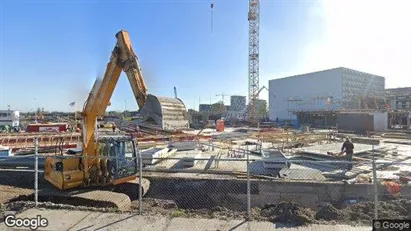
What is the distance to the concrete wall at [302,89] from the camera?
75.2m

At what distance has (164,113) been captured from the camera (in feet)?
61.0

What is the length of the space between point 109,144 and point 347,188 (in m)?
9.07

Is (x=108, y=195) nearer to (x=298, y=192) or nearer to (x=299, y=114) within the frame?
(x=298, y=192)

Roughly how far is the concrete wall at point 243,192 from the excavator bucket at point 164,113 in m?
3.73

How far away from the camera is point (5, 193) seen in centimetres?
1183

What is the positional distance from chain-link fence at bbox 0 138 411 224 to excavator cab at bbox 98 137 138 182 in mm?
35

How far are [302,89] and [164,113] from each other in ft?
236

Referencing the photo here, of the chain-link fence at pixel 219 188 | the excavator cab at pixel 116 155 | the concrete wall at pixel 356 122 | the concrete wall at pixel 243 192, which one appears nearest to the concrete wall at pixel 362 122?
the concrete wall at pixel 356 122

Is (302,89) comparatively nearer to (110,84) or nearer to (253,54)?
(253,54)

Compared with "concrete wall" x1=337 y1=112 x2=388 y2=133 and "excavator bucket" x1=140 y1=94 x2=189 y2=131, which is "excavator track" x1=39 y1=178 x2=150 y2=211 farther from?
"concrete wall" x1=337 y1=112 x2=388 y2=133

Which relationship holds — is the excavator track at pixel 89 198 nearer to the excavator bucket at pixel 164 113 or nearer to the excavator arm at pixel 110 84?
the excavator arm at pixel 110 84

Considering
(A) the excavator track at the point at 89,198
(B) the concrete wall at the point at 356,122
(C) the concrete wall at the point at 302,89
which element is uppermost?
(C) the concrete wall at the point at 302,89

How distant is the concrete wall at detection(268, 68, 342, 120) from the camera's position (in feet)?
247

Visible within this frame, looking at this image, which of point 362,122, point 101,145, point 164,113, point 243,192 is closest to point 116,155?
point 101,145
